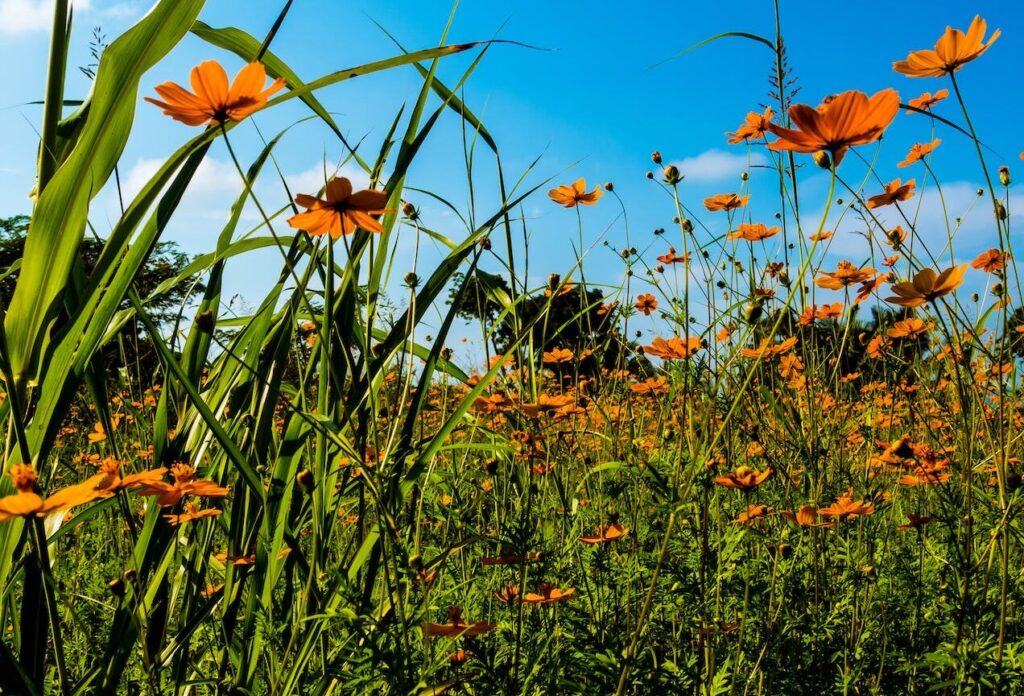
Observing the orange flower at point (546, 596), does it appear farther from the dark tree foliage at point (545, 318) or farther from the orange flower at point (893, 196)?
the orange flower at point (893, 196)

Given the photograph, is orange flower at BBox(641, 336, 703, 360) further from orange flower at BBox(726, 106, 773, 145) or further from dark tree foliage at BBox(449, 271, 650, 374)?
orange flower at BBox(726, 106, 773, 145)

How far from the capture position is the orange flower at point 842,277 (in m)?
1.30

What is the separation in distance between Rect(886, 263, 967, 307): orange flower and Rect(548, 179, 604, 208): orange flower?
2.25ft

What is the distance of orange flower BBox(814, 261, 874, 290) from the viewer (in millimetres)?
1301

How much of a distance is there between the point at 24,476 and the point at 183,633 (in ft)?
1.16

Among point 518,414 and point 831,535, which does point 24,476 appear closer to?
point 518,414

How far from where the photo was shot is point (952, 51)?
3.85 ft

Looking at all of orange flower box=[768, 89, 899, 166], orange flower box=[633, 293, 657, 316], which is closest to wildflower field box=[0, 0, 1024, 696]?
orange flower box=[768, 89, 899, 166]

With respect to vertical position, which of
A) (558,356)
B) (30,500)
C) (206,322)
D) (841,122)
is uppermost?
(841,122)

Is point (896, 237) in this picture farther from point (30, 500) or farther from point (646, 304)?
point (30, 500)

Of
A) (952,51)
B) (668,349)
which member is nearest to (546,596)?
(668,349)

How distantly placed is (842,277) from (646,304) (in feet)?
2.95

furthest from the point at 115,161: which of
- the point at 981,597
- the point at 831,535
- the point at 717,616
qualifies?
the point at 831,535

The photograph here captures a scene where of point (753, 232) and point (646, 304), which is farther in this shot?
point (646, 304)
